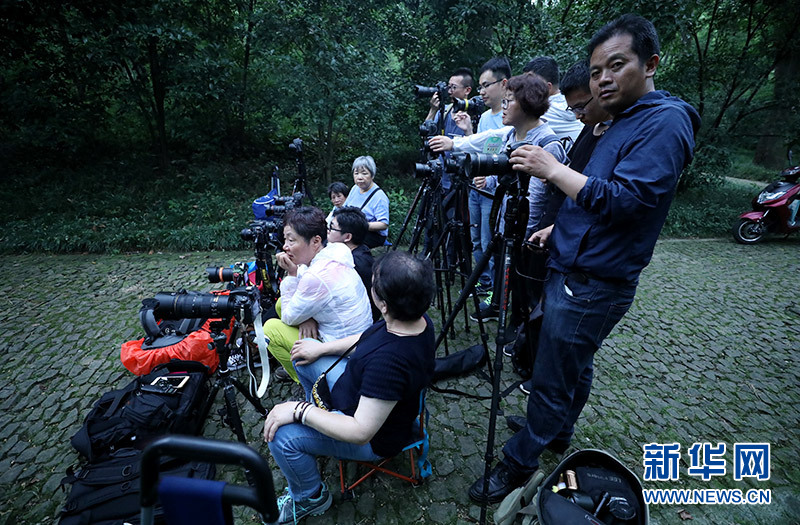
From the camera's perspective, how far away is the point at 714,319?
4371 mm

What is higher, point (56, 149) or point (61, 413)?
point (56, 149)

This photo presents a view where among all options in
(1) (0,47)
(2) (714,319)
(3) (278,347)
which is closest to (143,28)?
(1) (0,47)

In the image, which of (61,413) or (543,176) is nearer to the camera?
(543,176)

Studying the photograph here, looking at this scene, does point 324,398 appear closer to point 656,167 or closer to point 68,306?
point 656,167

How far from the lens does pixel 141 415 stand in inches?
95.0

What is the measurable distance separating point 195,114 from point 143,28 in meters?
2.30

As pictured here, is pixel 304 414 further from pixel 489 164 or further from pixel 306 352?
pixel 489 164

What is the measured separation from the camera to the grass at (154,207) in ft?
20.8

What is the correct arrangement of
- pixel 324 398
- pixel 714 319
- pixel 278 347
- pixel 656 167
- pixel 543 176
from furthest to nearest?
pixel 714 319, pixel 278 347, pixel 324 398, pixel 543 176, pixel 656 167

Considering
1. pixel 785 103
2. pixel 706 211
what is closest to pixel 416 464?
pixel 706 211

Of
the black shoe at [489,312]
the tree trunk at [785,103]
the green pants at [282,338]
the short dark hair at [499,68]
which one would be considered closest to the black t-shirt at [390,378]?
the green pants at [282,338]

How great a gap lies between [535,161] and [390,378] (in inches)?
45.7

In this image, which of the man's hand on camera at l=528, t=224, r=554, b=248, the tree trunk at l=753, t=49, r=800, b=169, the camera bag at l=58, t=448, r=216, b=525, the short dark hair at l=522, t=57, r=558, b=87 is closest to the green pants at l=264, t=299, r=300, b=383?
the camera bag at l=58, t=448, r=216, b=525

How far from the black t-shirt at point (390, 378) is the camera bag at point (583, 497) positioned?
65 cm
